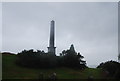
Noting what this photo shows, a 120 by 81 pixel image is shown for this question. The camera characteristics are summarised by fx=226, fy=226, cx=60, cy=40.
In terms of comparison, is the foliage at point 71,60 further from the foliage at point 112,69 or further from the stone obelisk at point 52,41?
the foliage at point 112,69

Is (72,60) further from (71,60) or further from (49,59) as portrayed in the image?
(49,59)

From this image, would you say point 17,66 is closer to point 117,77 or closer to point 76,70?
point 76,70

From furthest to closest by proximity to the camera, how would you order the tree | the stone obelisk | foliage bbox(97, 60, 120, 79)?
the stone obelisk, the tree, foliage bbox(97, 60, 120, 79)

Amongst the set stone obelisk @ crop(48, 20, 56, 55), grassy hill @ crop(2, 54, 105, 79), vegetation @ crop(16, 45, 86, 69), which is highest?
stone obelisk @ crop(48, 20, 56, 55)

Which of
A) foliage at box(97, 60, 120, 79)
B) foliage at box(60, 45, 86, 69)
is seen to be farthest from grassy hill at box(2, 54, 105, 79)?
foliage at box(60, 45, 86, 69)

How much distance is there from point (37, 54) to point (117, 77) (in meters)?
13.3

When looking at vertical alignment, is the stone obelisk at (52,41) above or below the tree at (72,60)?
above

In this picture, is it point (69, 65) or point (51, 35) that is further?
point (51, 35)

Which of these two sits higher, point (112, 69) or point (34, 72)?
point (112, 69)

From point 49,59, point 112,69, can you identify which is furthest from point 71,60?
point 112,69

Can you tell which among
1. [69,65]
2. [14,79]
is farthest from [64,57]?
[14,79]

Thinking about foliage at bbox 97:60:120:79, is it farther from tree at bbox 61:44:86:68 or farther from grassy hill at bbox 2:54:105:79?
tree at bbox 61:44:86:68

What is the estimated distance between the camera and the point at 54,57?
3772 cm

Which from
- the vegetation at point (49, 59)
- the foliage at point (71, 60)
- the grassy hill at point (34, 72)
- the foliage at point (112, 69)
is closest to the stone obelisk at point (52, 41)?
the vegetation at point (49, 59)
